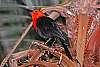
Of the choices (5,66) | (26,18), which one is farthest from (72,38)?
(5,66)

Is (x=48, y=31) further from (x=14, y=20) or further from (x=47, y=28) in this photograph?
(x=14, y=20)

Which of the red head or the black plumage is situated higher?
the red head

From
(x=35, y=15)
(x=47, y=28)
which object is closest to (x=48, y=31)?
(x=47, y=28)

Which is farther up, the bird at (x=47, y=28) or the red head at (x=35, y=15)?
the red head at (x=35, y=15)

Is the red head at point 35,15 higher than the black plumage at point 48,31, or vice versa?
the red head at point 35,15
